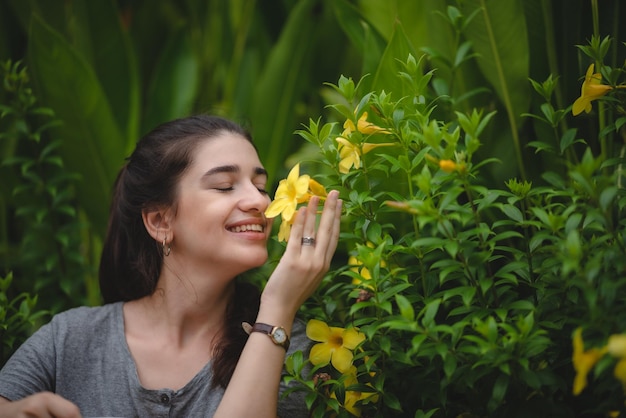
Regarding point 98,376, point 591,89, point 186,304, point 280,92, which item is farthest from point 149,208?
point 591,89

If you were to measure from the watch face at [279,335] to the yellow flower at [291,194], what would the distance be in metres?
0.23

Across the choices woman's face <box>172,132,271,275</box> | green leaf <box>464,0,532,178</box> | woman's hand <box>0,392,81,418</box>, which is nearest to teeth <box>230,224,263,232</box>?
woman's face <box>172,132,271,275</box>

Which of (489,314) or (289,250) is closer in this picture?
(489,314)

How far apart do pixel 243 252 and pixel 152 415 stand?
409 mm

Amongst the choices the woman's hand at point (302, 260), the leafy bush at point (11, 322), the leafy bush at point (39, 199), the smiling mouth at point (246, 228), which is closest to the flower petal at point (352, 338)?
the woman's hand at point (302, 260)

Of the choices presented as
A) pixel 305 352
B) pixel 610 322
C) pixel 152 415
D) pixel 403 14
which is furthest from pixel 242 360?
pixel 403 14

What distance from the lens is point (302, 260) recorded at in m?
1.32

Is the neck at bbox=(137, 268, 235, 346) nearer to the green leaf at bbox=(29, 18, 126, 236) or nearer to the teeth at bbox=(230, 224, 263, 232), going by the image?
the teeth at bbox=(230, 224, 263, 232)

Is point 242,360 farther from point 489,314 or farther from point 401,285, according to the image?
point 489,314

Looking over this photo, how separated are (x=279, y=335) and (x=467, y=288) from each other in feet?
1.37

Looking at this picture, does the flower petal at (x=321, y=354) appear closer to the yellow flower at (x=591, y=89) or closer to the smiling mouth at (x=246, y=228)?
the smiling mouth at (x=246, y=228)

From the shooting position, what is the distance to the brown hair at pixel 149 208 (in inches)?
62.7

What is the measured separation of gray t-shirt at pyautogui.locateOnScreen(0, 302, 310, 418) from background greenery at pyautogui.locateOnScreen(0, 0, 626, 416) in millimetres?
139

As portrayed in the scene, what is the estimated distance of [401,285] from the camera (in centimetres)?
116
